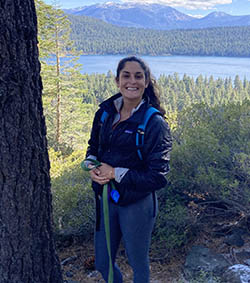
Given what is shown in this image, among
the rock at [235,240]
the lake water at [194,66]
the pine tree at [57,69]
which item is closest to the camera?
the rock at [235,240]

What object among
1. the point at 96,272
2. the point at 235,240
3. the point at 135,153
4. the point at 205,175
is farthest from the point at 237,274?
the point at 135,153

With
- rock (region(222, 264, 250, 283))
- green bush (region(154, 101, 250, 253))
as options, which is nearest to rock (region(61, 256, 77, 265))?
green bush (region(154, 101, 250, 253))

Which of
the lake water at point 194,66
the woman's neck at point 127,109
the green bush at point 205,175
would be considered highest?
the lake water at point 194,66

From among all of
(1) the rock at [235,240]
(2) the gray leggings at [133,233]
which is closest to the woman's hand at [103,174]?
(2) the gray leggings at [133,233]

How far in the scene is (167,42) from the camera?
88.2m

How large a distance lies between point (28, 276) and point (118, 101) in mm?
1230

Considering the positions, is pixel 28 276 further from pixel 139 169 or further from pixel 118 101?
pixel 118 101

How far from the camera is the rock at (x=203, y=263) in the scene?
2.76 metres

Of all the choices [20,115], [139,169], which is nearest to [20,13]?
[20,115]

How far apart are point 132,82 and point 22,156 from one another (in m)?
0.78

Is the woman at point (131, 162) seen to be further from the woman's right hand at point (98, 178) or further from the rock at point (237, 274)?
the rock at point (237, 274)

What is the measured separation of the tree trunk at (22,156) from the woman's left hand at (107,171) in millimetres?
331

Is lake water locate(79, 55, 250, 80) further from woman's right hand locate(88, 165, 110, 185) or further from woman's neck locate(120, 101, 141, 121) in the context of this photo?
woman's right hand locate(88, 165, 110, 185)

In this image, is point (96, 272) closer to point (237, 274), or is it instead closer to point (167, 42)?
point (237, 274)
